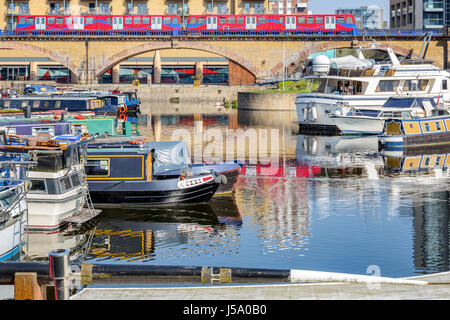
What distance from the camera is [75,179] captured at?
96.5 ft

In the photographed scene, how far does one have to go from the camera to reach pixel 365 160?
47906 mm

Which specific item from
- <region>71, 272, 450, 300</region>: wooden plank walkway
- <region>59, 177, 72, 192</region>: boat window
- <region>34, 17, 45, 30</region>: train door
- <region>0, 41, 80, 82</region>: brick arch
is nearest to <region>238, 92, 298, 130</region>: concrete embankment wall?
<region>0, 41, 80, 82</region>: brick arch

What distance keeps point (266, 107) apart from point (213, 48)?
946 inches

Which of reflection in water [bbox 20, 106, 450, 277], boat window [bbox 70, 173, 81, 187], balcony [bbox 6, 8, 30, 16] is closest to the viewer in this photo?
reflection in water [bbox 20, 106, 450, 277]

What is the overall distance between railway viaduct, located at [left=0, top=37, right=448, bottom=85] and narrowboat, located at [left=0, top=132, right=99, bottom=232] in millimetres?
81745

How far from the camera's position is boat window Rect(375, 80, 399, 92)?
206 feet

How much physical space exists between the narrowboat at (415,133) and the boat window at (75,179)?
1069 inches

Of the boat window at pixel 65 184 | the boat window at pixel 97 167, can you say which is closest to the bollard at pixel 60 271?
the boat window at pixel 65 184

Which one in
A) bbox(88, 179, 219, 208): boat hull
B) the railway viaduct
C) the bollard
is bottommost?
bbox(88, 179, 219, 208): boat hull

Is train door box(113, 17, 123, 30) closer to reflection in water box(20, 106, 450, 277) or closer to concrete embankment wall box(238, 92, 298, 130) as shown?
concrete embankment wall box(238, 92, 298, 130)

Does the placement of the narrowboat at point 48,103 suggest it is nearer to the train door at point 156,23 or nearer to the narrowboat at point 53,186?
the narrowboat at point 53,186

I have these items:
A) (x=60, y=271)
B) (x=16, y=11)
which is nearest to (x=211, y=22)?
(x=16, y=11)

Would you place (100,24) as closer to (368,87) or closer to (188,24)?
(188,24)

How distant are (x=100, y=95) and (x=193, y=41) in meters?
33.0
